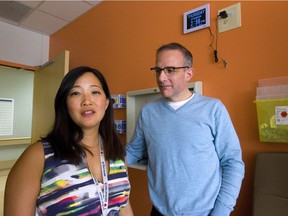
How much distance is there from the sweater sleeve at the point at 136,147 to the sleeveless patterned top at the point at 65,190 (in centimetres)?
54

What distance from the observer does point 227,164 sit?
1071 millimetres

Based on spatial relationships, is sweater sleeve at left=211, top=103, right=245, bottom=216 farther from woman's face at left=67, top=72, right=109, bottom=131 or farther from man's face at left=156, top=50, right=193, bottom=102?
woman's face at left=67, top=72, right=109, bottom=131

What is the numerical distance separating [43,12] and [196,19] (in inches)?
79.4

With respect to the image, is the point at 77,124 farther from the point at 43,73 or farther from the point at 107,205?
the point at 43,73

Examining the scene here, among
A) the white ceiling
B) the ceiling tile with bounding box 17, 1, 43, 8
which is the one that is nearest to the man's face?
the white ceiling

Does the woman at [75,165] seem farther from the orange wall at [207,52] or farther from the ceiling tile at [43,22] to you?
the ceiling tile at [43,22]

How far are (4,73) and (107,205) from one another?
316 cm

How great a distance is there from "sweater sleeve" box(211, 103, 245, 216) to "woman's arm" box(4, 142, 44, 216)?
2.60ft

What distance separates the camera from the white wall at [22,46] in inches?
113

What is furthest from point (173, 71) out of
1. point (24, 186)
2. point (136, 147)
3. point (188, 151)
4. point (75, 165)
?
point (24, 186)

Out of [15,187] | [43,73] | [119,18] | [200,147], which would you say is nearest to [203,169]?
[200,147]

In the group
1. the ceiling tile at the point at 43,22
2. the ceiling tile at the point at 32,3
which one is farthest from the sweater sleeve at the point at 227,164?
the ceiling tile at the point at 43,22

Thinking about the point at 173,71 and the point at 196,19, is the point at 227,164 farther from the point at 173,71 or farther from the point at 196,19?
the point at 196,19

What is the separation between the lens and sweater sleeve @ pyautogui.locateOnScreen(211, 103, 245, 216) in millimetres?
1004
